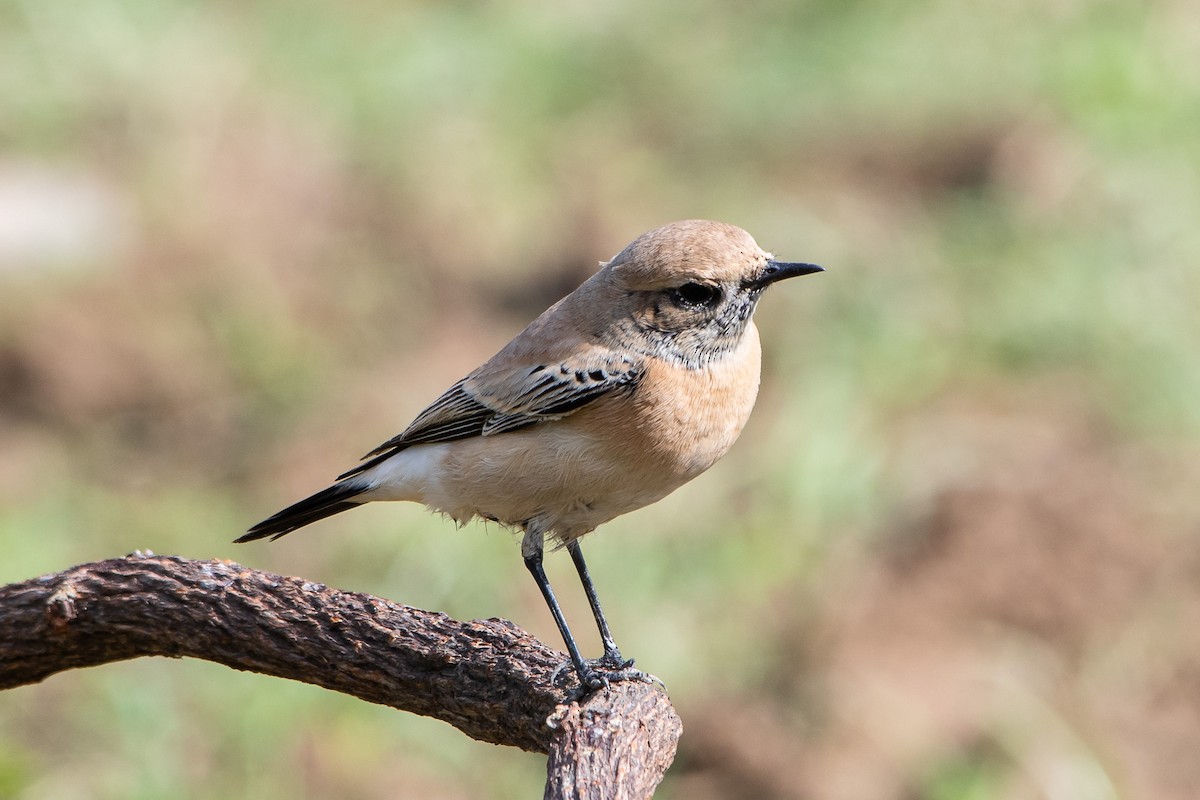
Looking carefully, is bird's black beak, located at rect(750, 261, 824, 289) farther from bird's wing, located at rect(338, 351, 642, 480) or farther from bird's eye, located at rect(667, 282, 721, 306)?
bird's wing, located at rect(338, 351, 642, 480)

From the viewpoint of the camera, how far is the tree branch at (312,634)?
462 cm

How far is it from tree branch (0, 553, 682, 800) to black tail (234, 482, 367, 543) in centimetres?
84

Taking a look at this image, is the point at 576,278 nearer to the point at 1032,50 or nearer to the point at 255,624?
the point at 1032,50

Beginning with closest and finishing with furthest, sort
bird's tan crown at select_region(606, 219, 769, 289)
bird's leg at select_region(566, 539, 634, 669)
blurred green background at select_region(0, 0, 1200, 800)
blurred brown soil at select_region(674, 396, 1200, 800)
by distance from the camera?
bird's tan crown at select_region(606, 219, 769, 289) → bird's leg at select_region(566, 539, 634, 669) → blurred brown soil at select_region(674, 396, 1200, 800) → blurred green background at select_region(0, 0, 1200, 800)

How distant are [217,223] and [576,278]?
3000 millimetres

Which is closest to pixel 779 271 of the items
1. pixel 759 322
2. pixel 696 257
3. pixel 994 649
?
pixel 696 257

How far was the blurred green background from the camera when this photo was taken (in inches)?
296

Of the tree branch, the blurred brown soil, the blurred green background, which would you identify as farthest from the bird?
the blurred brown soil

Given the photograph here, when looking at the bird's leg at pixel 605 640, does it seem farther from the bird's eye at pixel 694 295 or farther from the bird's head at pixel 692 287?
the bird's eye at pixel 694 295

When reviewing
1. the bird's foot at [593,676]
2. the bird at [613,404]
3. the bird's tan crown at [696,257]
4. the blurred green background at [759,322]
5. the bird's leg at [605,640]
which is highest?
the blurred green background at [759,322]

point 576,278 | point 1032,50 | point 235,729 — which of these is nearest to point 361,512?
point 235,729

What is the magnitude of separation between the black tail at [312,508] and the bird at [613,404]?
0.02m

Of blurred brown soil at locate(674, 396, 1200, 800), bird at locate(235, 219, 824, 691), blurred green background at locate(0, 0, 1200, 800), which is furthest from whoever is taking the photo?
blurred green background at locate(0, 0, 1200, 800)

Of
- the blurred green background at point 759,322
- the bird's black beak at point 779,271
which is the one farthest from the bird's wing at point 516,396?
the blurred green background at point 759,322
